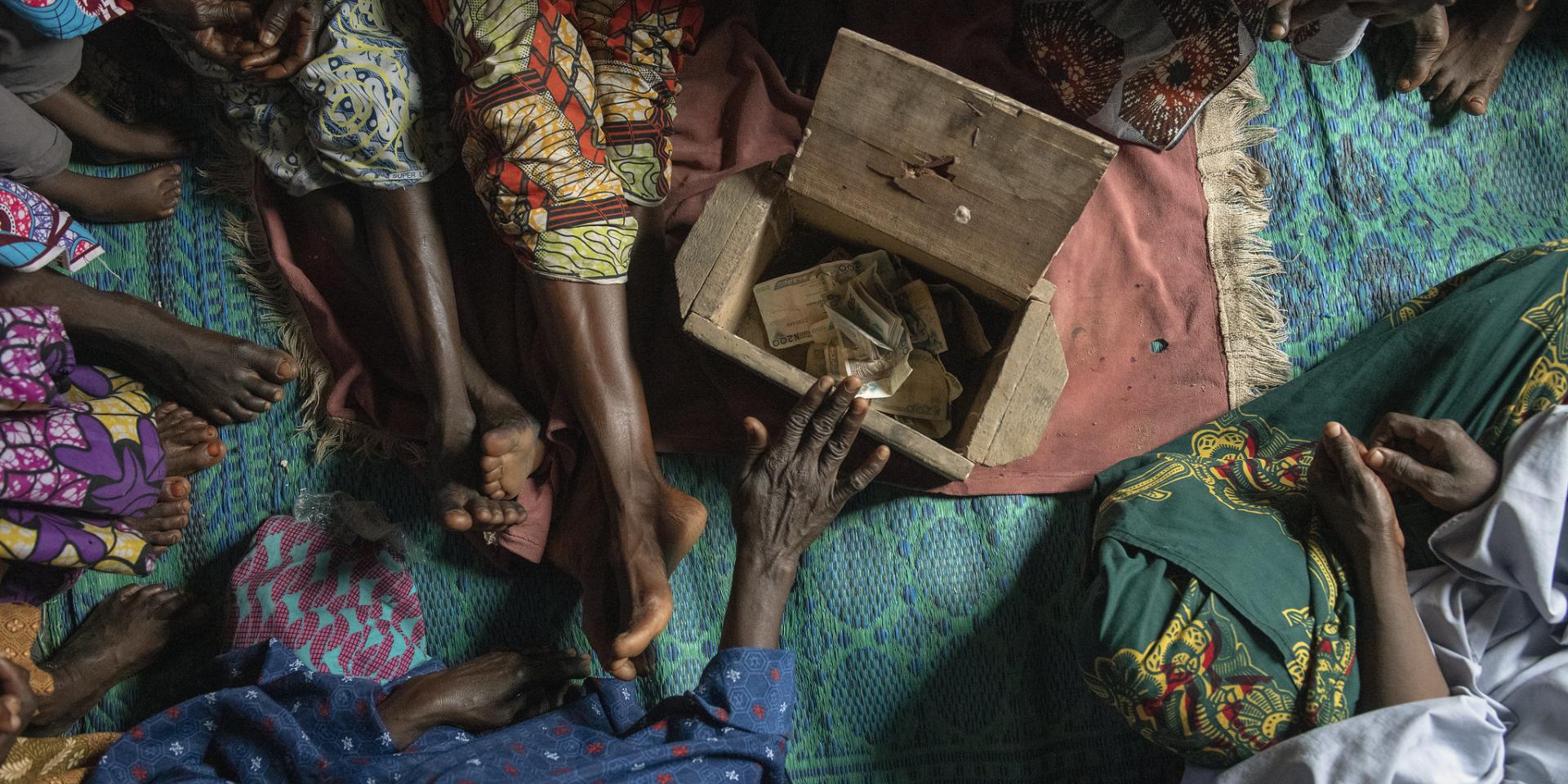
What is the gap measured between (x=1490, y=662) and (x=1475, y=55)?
1.25 m

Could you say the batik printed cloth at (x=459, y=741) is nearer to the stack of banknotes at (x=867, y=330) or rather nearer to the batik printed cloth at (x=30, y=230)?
the stack of banknotes at (x=867, y=330)

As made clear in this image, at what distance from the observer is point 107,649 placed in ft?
6.08

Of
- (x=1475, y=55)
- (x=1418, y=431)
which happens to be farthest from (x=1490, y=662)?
(x=1475, y=55)

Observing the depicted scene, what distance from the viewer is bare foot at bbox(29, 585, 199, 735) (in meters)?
1.83

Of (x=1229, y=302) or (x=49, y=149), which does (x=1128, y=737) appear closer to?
(x=1229, y=302)

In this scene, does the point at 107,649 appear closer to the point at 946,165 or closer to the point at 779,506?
the point at 779,506

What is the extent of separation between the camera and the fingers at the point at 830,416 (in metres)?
1.58

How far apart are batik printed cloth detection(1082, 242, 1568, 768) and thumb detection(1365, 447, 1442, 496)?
118 mm

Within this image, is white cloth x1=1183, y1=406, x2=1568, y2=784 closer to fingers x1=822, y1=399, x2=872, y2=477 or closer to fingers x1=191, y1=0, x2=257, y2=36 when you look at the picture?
fingers x1=822, y1=399, x2=872, y2=477

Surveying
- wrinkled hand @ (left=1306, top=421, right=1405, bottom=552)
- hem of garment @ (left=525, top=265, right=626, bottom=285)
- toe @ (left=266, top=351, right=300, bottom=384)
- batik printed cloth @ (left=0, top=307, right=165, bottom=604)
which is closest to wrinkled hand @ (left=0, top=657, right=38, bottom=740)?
batik printed cloth @ (left=0, top=307, right=165, bottom=604)

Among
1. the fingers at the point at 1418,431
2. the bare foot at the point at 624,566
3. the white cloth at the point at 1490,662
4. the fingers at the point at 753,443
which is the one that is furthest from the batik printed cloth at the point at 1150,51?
the bare foot at the point at 624,566

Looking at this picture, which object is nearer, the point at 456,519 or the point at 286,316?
the point at 456,519

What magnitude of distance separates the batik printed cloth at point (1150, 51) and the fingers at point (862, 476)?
0.82m

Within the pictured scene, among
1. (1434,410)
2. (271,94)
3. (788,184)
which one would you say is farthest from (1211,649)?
(271,94)
